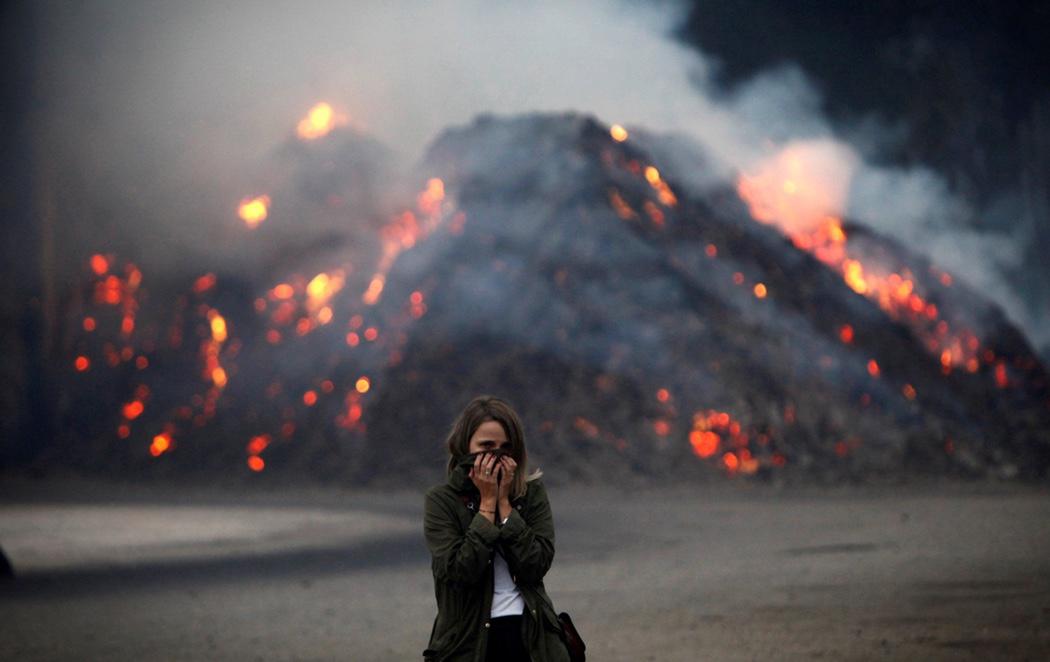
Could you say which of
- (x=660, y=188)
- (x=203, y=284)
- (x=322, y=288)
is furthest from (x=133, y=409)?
(x=660, y=188)

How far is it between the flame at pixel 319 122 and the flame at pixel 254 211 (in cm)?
410

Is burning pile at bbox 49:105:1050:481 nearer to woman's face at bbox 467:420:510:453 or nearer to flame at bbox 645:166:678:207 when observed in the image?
flame at bbox 645:166:678:207

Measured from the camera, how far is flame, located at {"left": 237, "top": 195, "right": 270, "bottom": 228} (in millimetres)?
62312

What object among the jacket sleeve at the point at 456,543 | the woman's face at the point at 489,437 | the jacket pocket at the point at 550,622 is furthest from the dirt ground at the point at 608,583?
the woman's face at the point at 489,437

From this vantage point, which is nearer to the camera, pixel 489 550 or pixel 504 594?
pixel 489 550

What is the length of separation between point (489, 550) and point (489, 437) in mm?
422

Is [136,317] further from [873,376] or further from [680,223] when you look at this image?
[873,376]

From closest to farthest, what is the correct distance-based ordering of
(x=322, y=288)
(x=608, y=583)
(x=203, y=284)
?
(x=608, y=583) < (x=322, y=288) < (x=203, y=284)

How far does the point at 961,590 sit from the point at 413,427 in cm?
3474

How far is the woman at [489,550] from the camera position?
4.62 m

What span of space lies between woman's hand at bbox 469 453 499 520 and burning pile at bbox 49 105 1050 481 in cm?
3962

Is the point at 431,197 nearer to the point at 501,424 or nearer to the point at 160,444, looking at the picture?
the point at 160,444

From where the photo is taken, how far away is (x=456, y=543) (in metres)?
4.68

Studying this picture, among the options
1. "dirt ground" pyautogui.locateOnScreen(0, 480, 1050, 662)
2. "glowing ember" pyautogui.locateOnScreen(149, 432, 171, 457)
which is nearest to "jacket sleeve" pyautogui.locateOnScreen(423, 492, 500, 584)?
"dirt ground" pyautogui.locateOnScreen(0, 480, 1050, 662)
